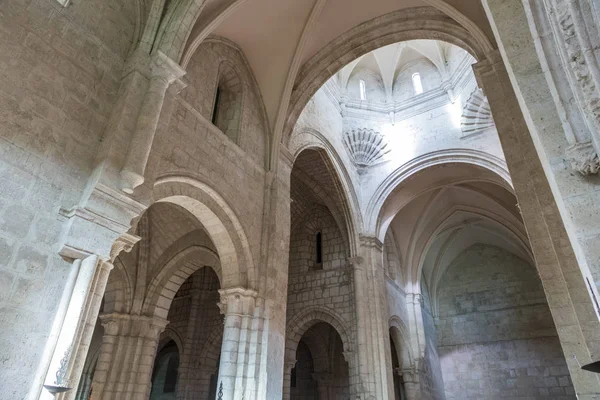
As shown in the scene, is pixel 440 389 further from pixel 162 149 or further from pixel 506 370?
pixel 162 149

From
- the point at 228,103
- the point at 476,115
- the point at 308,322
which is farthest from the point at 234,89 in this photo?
the point at 476,115

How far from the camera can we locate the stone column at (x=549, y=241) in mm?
3324

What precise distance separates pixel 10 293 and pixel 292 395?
40.4 feet

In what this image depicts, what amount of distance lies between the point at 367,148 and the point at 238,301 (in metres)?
8.09

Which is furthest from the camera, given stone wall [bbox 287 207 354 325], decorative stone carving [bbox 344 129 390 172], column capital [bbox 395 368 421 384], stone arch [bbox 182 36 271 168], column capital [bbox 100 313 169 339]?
decorative stone carving [bbox 344 129 390 172]

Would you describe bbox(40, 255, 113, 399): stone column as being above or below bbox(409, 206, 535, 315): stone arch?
below

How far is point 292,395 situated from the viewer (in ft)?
46.4

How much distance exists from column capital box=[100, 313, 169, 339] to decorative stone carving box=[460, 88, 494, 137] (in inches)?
387

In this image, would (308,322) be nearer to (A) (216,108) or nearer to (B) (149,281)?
(B) (149,281)

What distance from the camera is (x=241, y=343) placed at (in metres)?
6.30

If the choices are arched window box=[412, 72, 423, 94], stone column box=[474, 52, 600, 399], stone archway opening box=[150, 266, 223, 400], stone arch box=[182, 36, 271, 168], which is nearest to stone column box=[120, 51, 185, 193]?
stone arch box=[182, 36, 271, 168]

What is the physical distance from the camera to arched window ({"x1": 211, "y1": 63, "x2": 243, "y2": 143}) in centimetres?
776

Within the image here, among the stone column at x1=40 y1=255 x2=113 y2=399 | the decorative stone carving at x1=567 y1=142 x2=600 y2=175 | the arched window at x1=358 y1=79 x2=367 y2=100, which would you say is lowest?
the stone column at x1=40 y1=255 x2=113 y2=399

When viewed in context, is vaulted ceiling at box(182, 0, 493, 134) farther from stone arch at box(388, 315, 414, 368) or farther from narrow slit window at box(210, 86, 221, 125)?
stone arch at box(388, 315, 414, 368)
